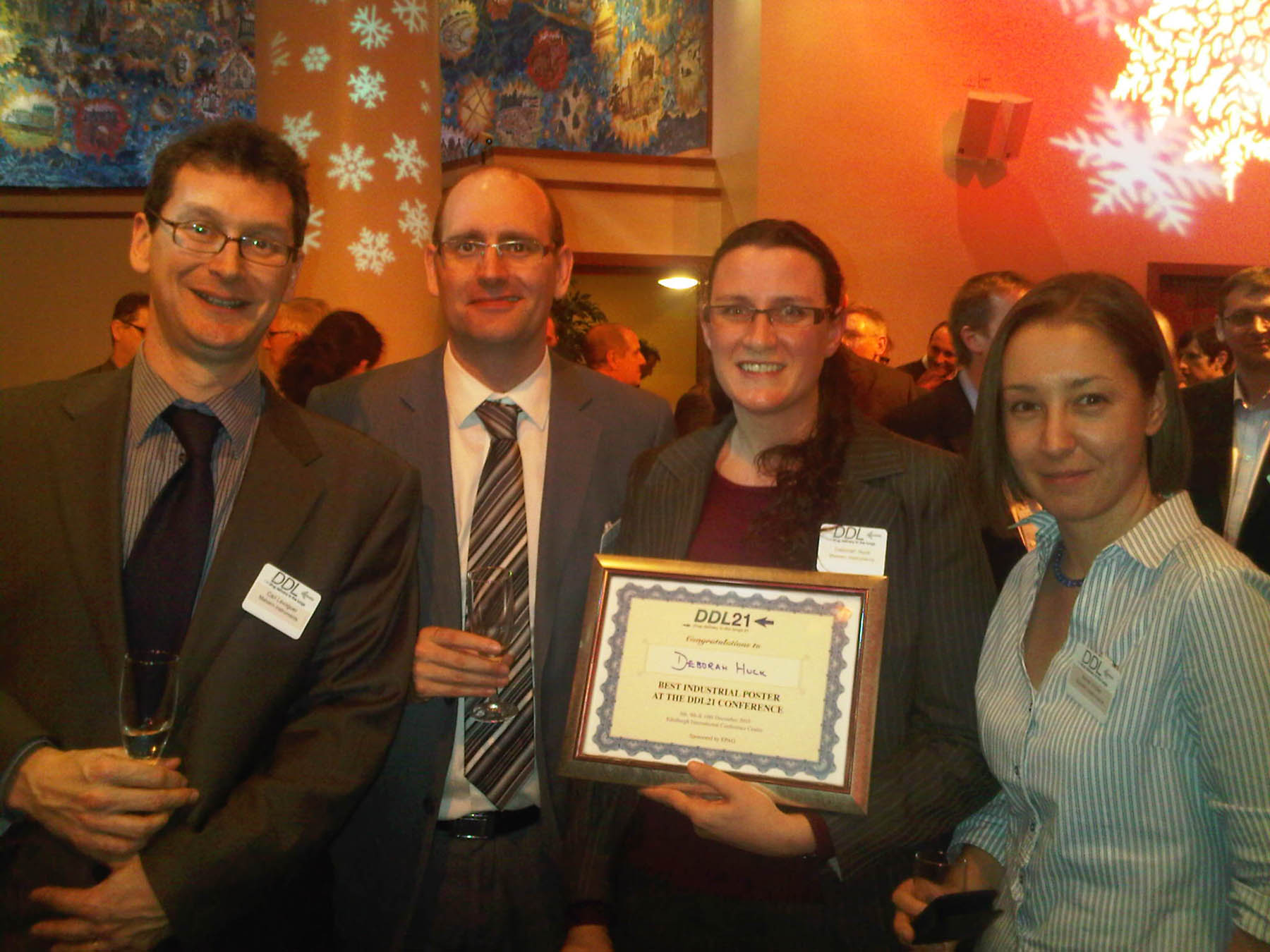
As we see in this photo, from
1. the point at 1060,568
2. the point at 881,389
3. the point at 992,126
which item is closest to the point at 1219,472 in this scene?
the point at 881,389

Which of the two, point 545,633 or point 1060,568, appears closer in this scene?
point 1060,568

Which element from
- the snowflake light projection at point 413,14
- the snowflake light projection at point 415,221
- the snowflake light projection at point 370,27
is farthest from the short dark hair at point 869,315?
the snowflake light projection at point 370,27

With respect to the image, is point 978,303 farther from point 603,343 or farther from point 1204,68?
point 1204,68

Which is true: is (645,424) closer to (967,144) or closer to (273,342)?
(273,342)

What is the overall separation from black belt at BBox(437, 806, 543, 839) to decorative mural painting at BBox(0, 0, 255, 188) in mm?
10051

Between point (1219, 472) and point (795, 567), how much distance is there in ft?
A: 7.38

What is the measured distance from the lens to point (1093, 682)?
1.61 m

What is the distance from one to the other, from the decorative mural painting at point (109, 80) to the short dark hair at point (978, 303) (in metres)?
8.97

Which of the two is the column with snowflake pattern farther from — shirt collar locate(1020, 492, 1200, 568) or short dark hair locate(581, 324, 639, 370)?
shirt collar locate(1020, 492, 1200, 568)

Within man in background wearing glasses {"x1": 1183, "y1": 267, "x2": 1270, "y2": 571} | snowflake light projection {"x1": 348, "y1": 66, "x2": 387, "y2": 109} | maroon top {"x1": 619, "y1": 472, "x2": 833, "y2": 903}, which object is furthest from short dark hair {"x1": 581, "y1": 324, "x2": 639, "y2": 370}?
maroon top {"x1": 619, "y1": 472, "x2": 833, "y2": 903}

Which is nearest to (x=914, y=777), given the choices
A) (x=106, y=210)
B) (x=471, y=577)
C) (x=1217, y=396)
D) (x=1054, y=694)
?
(x=1054, y=694)

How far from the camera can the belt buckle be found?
2.26 m

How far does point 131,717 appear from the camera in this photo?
5.49 feet

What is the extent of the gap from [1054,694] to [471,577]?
1.08 metres
